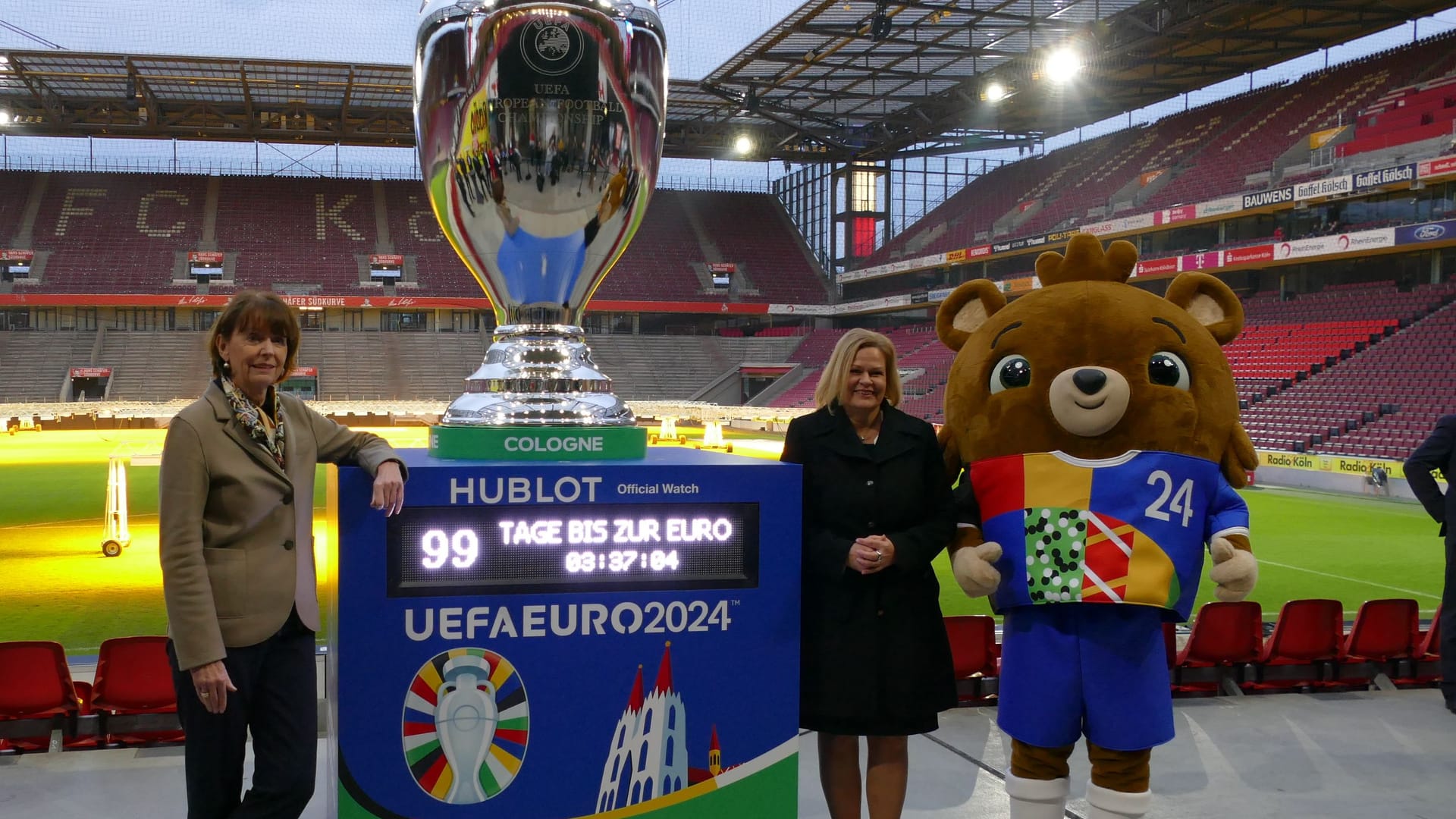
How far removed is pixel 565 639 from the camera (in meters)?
2.25

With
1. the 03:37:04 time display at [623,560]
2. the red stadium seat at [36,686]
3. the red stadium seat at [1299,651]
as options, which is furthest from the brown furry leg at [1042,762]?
the red stadium seat at [36,686]

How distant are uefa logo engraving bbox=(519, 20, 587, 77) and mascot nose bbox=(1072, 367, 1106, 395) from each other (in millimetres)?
1328

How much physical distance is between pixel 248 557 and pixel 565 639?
0.65 metres

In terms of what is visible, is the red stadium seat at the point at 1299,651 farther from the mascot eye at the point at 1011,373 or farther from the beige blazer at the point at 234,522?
the beige blazer at the point at 234,522

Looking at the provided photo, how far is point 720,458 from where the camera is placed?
2.44 m

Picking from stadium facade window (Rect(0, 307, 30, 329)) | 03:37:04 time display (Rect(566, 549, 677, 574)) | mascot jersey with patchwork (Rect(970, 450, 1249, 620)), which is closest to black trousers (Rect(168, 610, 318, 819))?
03:37:04 time display (Rect(566, 549, 677, 574))

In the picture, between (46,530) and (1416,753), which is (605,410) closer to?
(1416,753)

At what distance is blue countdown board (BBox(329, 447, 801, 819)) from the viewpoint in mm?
2178

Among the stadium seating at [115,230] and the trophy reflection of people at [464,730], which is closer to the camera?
the trophy reflection of people at [464,730]

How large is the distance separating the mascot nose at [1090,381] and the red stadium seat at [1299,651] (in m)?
3.19

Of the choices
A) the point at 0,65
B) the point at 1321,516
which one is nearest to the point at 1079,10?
the point at 1321,516

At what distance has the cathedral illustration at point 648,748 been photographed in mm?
2273

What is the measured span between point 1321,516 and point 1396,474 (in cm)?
347

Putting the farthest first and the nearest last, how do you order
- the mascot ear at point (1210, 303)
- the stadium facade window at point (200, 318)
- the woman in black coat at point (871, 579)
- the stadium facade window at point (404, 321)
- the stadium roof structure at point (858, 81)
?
the stadium facade window at point (404, 321)
the stadium facade window at point (200, 318)
the stadium roof structure at point (858, 81)
the mascot ear at point (1210, 303)
the woman in black coat at point (871, 579)
